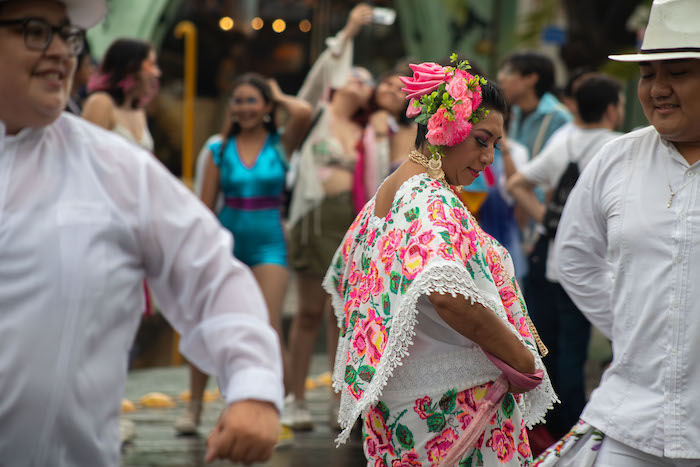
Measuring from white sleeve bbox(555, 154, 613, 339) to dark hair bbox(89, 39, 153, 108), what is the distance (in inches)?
134

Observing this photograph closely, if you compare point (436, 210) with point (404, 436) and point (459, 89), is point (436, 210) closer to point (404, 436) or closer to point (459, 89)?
point (459, 89)

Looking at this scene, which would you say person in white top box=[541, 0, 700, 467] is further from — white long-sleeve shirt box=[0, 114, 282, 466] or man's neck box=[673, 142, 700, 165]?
white long-sleeve shirt box=[0, 114, 282, 466]

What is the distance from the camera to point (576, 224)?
4.09m

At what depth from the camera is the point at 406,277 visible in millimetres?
3408

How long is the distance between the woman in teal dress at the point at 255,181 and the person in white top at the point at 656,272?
3351mm

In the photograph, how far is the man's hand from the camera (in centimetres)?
231

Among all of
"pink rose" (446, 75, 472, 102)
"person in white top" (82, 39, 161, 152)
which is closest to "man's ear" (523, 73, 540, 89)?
"person in white top" (82, 39, 161, 152)

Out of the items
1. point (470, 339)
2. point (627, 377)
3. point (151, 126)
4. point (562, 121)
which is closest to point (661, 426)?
point (627, 377)

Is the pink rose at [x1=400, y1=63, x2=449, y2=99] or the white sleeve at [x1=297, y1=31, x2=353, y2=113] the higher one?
the pink rose at [x1=400, y1=63, x2=449, y2=99]

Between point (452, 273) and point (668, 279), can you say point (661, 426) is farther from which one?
point (452, 273)

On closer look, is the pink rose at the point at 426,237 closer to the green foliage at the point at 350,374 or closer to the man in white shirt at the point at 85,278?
the green foliage at the point at 350,374

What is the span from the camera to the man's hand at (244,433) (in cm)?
231

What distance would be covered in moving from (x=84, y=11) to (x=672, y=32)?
2.07 meters

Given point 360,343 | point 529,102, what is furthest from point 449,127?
point 529,102
